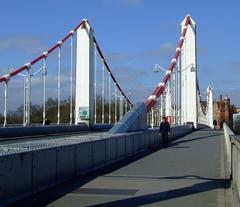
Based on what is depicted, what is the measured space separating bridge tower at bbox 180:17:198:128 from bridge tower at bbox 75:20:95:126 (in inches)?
411

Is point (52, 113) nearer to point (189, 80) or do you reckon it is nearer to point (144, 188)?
point (189, 80)

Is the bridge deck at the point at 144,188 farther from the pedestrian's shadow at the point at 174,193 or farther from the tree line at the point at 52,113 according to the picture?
the tree line at the point at 52,113

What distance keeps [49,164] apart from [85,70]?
52.6 meters

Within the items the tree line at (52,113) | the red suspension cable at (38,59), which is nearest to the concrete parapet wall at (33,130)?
the red suspension cable at (38,59)

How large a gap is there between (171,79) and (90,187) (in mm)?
45035

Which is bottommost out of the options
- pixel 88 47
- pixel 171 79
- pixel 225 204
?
pixel 225 204

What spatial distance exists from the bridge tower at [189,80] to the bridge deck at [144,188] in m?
47.2

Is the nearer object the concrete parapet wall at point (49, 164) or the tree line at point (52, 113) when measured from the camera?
the concrete parapet wall at point (49, 164)

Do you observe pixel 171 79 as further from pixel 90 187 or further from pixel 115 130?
pixel 90 187

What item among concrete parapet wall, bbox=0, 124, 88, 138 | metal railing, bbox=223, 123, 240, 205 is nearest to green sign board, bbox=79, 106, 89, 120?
concrete parapet wall, bbox=0, 124, 88, 138

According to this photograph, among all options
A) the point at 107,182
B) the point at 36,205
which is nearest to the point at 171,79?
the point at 107,182

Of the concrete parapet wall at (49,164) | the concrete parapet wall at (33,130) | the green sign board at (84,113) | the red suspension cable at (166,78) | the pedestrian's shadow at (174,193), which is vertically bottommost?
the pedestrian's shadow at (174,193)

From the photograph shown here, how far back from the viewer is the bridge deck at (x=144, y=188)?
10.5m

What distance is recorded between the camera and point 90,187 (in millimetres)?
12547
